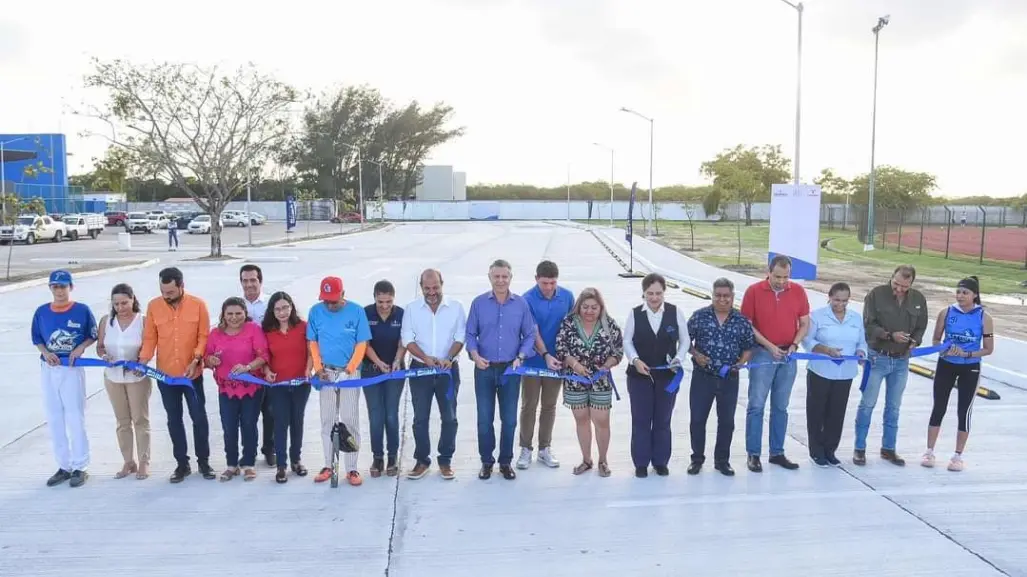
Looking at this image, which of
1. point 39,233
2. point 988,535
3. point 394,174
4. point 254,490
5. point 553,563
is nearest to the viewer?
point 553,563

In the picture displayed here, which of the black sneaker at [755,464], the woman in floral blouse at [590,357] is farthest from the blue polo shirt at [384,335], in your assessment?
the black sneaker at [755,464]

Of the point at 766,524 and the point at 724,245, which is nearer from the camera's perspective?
the point at 766,524

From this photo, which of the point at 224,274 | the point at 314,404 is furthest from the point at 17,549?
the point at 224,274

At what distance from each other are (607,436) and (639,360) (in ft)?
2.31

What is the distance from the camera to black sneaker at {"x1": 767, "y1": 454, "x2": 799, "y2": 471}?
21.8ft

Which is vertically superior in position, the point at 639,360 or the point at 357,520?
the point at 639,360

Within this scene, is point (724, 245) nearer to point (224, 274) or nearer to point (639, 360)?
point (224, 274)

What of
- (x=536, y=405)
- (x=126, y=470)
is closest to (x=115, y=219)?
(x=126, y=470)

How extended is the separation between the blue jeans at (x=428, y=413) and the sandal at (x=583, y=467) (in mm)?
1015

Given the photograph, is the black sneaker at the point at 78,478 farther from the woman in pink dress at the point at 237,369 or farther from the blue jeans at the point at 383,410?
the blue jeans at the point at 383,410

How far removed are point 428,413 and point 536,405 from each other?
932 millimetres

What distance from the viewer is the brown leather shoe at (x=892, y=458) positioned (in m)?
6.72

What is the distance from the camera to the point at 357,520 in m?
5.55

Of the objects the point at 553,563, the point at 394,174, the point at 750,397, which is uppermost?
the point at 394,174
